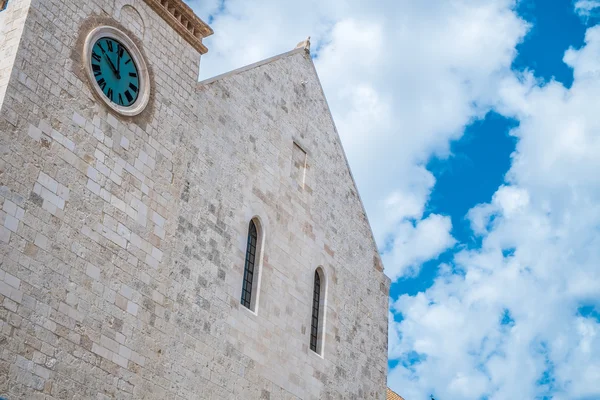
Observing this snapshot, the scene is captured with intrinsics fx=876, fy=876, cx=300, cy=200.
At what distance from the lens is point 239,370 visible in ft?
55.9

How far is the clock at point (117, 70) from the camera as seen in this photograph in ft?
51.0

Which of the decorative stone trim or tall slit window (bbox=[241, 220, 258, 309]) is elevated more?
the decorative stone trim

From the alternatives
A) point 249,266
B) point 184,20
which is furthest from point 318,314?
point 184,20

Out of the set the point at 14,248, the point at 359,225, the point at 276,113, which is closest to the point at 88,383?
the point at 14,248

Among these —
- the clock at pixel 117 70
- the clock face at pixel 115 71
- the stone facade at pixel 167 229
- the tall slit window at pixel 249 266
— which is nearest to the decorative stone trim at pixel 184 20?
the stone facade at pixel 167 229

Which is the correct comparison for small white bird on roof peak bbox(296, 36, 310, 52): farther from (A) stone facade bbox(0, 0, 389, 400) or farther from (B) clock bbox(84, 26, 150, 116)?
(B) clock bbox(84, 26, 150, 116)

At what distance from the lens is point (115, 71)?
1602 centimetres

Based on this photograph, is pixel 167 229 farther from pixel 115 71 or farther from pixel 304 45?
pixel 304 45

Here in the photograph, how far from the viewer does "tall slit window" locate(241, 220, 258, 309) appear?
18.0m

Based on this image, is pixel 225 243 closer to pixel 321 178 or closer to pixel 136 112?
pixel 136 112

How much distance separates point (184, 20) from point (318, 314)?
7208 mm

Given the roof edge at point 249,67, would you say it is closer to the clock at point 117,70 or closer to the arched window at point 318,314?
the clock at point 117,70

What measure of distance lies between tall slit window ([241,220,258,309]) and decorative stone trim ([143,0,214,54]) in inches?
158

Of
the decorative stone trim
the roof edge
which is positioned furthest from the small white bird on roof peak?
the decorative stone trim
